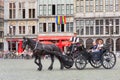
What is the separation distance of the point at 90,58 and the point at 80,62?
83cm

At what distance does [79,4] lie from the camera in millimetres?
78125

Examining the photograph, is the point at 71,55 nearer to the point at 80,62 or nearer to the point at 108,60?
the point at 80,62

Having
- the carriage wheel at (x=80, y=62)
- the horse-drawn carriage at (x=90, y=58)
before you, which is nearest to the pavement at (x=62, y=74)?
the carriage wheel at (x=80, y=62)

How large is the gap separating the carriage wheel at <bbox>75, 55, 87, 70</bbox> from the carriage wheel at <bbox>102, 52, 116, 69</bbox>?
133 cm

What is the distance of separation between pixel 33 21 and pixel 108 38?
13.9 metres

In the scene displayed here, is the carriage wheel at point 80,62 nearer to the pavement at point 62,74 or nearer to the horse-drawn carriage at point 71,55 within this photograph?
the horse-drawn carriage at point 71,55

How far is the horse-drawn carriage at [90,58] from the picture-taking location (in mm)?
26125

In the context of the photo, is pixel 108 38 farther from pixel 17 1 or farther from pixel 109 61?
pixel 109 61

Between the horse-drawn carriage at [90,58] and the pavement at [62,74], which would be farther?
the horse-drawn carriage at [90,58]

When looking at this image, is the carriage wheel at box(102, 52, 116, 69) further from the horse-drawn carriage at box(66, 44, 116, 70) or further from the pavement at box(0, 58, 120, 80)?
the pavement at box(0, 58, 120, 80)

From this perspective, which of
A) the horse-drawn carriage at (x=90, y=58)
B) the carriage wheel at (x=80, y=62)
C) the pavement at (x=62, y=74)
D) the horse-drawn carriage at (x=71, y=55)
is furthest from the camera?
the horse-drawn carriage at (x=71, y=55)

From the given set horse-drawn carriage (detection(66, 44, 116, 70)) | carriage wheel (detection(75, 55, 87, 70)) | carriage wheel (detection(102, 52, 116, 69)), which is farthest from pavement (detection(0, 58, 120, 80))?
carriage wheel (detection(102, 52, 116, 69))

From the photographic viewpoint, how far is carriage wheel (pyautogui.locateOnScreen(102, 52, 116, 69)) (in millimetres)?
26766

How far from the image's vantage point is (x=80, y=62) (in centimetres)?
2627
